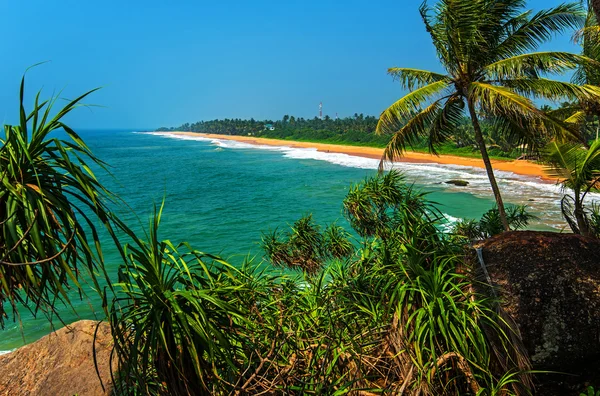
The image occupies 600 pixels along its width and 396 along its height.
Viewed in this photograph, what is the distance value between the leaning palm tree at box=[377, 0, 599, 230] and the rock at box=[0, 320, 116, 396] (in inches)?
329

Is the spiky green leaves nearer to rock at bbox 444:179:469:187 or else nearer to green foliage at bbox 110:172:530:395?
green foliage at bbox 110:172:530:395

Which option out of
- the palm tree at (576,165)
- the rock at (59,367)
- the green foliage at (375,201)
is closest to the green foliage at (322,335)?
the rock at (59,367)

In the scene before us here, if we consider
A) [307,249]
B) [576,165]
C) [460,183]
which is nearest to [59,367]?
[307,249]

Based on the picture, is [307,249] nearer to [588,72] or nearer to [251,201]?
[588,72]

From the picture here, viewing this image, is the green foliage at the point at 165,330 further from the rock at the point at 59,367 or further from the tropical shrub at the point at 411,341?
the rock at the point at 59,367

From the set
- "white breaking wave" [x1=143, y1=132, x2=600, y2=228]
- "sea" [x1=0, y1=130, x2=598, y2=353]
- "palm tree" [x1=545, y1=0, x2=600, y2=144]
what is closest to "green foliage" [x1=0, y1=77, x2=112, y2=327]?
"sea" [x1=0, y1=130, x2=598, y2=353]

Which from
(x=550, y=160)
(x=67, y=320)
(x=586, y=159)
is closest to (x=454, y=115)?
(x=550, y=160)

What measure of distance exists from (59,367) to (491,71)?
35.6ft

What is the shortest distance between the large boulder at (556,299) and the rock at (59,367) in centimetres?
569

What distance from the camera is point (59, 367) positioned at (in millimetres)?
6648

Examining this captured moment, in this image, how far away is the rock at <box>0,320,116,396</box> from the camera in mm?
6164

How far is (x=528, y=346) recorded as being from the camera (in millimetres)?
4027

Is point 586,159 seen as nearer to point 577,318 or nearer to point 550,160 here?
point 550,160

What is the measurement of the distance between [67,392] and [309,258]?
674cm
